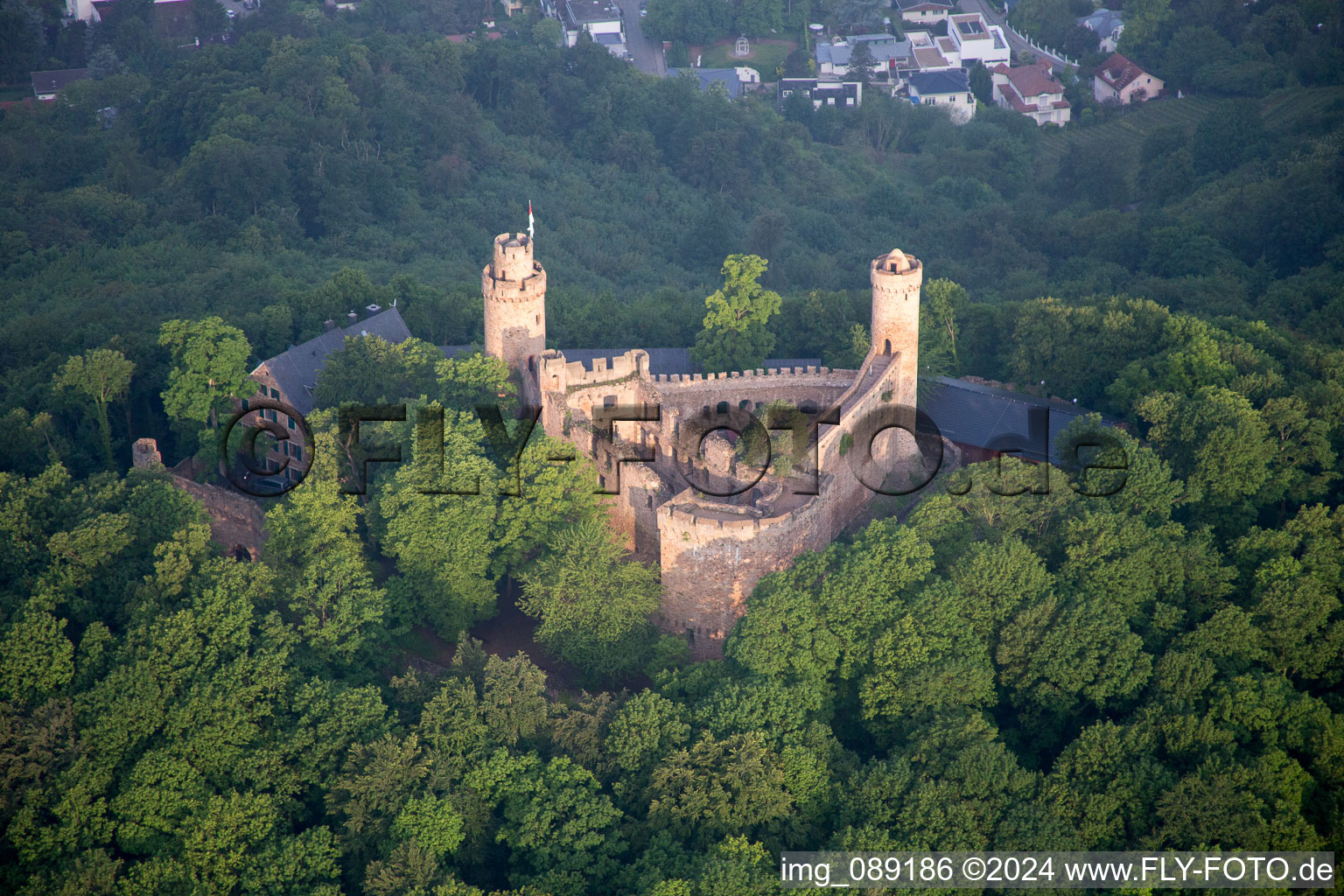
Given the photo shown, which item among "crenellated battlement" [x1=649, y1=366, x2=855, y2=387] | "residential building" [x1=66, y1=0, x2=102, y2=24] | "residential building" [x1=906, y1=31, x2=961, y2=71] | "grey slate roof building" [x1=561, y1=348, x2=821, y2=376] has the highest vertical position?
"residential building" [x1=66, y1=0, x2=102, y2=24]

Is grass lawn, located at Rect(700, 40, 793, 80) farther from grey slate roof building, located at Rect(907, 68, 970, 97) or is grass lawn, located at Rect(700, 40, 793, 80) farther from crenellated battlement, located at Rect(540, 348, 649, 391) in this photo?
crenellated battlement, located at Rect(540, 348, 649, 391)

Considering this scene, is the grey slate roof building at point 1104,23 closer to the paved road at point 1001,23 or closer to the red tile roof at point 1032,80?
the paved road at point 1001,23

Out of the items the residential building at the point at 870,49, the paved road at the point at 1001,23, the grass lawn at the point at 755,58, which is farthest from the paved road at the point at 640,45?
the paved road at the point at 1001,23

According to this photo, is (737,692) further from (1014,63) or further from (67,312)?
(1014,63)

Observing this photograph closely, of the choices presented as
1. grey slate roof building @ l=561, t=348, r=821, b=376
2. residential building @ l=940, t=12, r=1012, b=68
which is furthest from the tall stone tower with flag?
residential building @ l=940, t=12, r=1012, b=68

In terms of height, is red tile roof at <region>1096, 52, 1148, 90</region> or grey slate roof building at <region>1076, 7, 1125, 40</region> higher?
grey slate roof building at <region>1076, 7, 1125, 40</region>

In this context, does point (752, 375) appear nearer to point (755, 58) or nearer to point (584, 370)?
point (584, 370)

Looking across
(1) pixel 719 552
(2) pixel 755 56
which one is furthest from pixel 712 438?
(2) pixel 755 56
